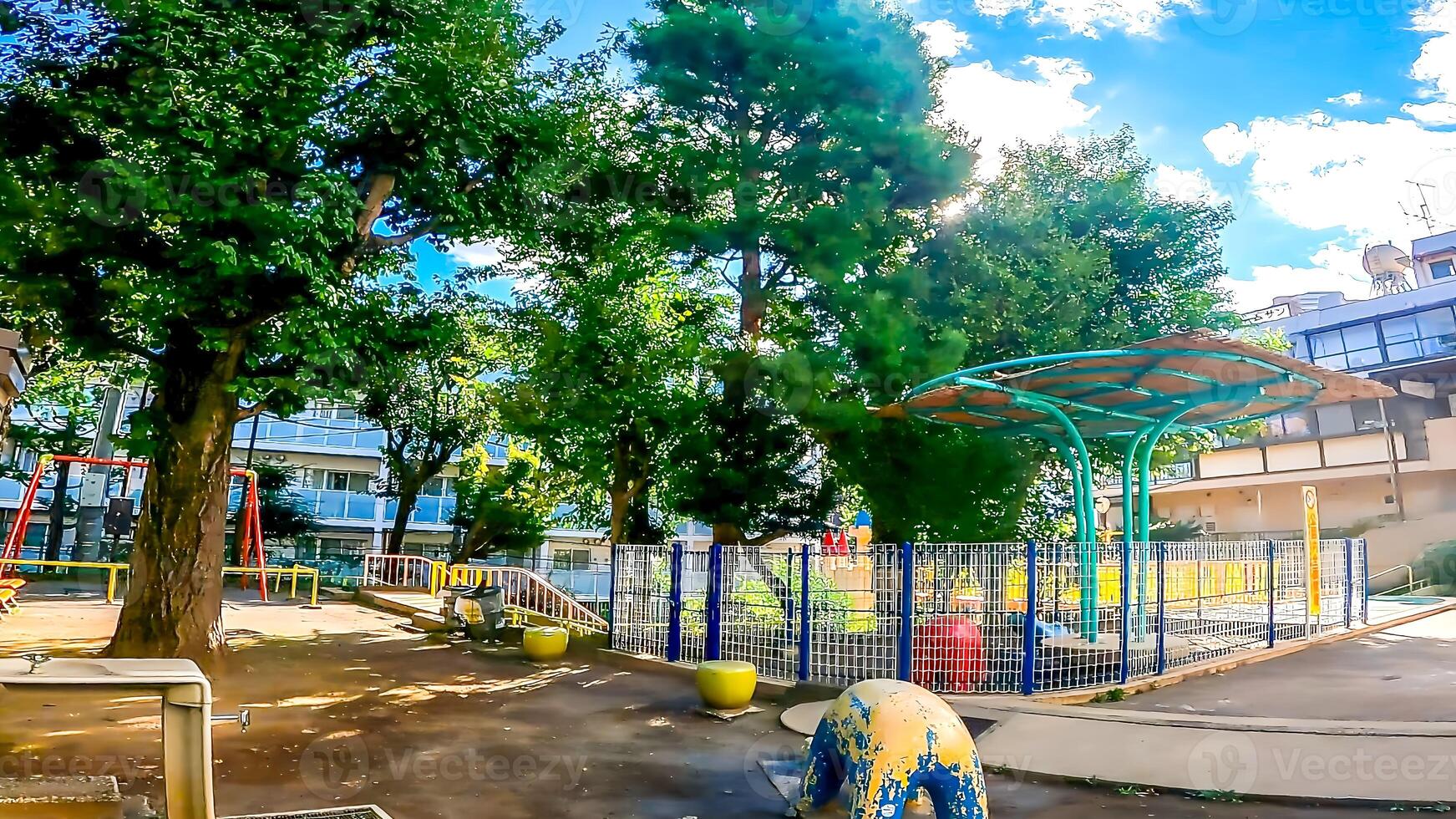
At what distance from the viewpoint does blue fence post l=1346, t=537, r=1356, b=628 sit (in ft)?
50.1

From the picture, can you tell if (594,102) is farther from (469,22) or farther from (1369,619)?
(1369,619)

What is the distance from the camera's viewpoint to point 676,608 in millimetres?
12547

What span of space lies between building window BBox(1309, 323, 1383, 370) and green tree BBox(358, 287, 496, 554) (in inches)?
1204

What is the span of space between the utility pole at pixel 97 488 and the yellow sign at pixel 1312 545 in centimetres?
2611

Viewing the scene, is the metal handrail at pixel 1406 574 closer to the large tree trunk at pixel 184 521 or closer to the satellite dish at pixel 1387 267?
the satellite dish at pixel 1387 267

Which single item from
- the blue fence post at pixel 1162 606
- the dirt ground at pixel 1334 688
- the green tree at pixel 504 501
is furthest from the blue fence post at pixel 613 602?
the green tree at pixel 504 501

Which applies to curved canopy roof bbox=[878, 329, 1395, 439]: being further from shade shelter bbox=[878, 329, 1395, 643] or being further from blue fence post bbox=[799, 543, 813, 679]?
blue fence post bbox=[799, 543, 813, 679]

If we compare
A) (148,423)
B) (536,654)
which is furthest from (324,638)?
(148,423)

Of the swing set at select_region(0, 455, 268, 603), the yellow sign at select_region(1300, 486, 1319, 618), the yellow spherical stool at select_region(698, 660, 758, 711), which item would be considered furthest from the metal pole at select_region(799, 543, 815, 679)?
the swing set at select_region(0, 455, 268, 603)

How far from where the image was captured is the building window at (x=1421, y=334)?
31.1 meters

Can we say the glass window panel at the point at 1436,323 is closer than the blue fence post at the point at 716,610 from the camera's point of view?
No

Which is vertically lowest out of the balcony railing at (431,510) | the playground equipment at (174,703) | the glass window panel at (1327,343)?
the playground equipment at (174,703)

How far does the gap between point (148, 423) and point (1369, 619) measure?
798 inches

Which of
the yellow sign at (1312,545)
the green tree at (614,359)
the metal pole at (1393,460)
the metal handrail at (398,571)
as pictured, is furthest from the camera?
the metal pole at (1393,460)
